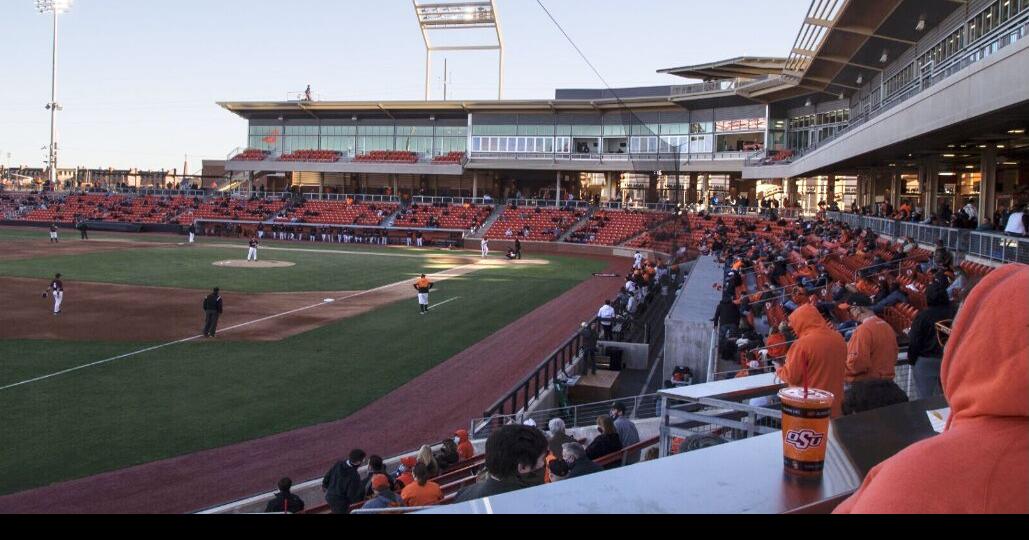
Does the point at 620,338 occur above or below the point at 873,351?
below

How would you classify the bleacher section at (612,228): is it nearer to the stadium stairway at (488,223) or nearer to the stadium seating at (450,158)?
the stadium stairway at (488,223)

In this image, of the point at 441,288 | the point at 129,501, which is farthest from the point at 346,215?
the point at 129,501

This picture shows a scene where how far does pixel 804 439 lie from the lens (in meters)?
2.96

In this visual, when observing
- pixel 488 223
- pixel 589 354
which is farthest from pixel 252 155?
pixel 589 354

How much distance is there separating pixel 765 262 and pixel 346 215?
166ft

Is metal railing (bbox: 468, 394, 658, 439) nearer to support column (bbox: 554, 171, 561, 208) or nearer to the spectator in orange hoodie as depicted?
the spectator in orange hoodie

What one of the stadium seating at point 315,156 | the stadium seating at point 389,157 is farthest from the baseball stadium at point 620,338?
the stadium seating at point 315,156

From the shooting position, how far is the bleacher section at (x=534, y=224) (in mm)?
60812

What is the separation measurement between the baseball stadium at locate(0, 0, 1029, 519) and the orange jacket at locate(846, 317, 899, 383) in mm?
23

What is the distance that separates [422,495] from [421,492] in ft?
0.11

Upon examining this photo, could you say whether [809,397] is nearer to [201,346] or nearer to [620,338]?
[620,338]
